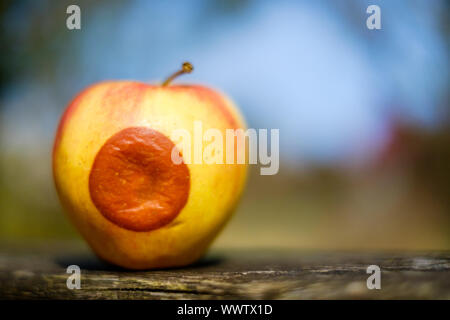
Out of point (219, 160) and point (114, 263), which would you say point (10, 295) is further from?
point (219, 160)

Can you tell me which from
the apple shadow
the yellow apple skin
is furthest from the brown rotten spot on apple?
the apple shadow

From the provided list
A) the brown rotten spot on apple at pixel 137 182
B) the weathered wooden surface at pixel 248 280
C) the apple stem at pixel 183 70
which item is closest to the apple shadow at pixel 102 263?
the weathered wooden surface at pixel 248 280

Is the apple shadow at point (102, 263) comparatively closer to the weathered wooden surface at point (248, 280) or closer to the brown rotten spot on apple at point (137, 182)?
the weathered wooden surface at point (248, 280)

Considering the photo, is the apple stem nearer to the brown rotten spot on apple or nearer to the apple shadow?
the brown rotten spot on apple

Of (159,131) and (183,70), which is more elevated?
(183,70)

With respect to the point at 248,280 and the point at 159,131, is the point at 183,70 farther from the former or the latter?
the point at 248,280

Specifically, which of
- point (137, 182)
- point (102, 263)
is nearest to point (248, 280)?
point (137, 182)
